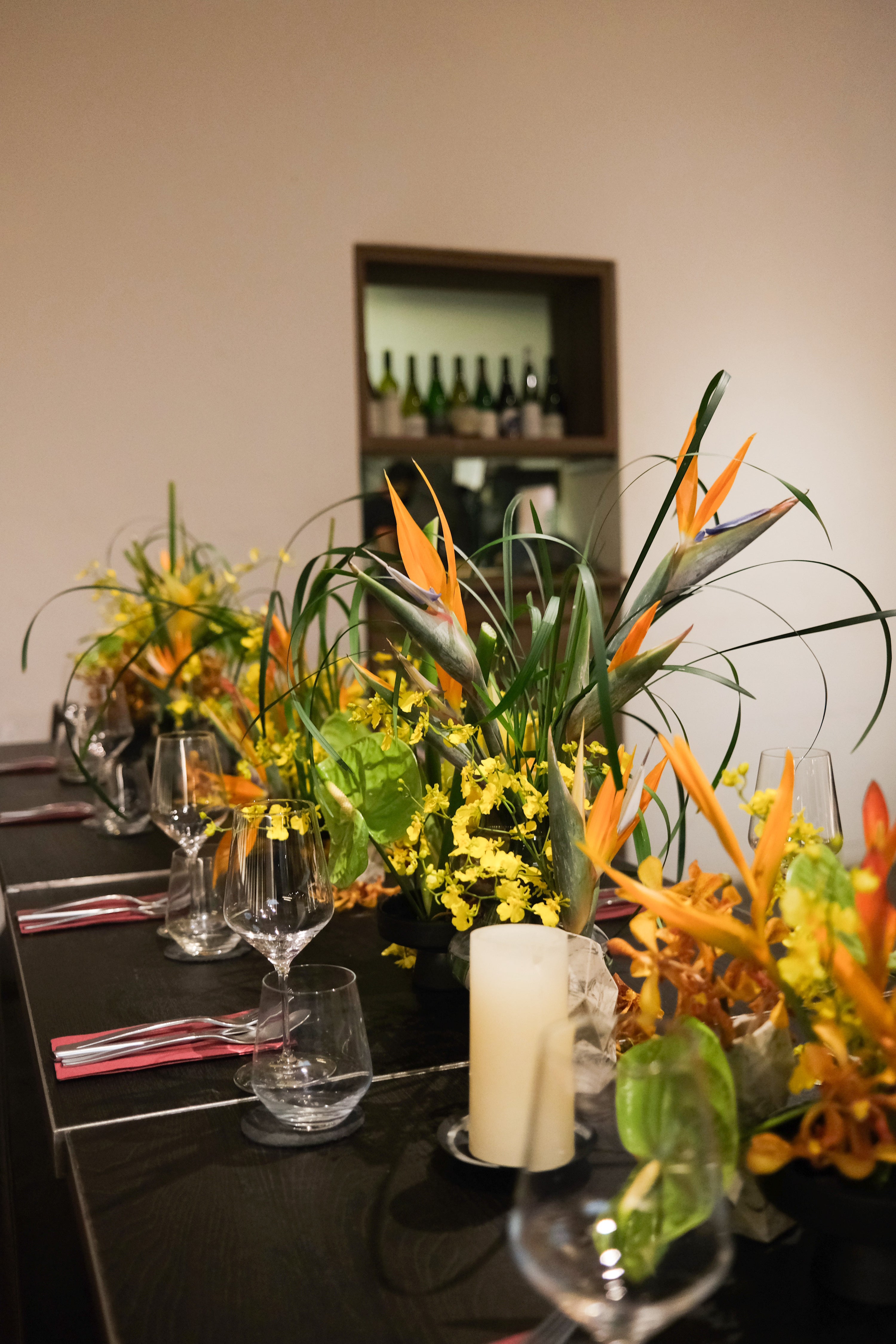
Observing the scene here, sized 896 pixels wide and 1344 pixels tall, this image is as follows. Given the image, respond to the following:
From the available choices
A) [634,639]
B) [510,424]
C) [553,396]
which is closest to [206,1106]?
[634,639]

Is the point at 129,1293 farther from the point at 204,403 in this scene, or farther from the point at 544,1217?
the point at 204,403

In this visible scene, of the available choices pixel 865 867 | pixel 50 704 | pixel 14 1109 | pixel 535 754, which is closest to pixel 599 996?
pixel 535 754

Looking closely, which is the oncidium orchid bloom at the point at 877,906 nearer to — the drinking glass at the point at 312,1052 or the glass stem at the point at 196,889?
the drinking glass at the point at 312,1052

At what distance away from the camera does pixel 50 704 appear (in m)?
3.34

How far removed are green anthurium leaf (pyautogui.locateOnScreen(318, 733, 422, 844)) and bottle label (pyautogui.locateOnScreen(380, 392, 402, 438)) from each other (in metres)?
2.74

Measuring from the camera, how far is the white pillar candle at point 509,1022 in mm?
732

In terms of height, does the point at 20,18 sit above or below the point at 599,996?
above

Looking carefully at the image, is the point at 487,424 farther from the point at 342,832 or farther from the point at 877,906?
the point at 877,906

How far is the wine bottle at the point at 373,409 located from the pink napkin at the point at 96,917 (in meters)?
2.39

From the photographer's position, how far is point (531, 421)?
3857 mm

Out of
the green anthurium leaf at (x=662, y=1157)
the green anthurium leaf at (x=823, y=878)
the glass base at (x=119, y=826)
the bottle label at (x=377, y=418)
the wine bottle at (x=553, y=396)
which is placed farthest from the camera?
the wine bottle at (x=553, y=396)

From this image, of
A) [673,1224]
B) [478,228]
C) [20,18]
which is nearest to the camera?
[673,1224]

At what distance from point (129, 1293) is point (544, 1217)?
A: 266 mm

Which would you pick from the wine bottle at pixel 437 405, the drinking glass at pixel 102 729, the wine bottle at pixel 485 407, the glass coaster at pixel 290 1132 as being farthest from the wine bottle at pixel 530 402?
the glass coaster at pixel 290 1132
